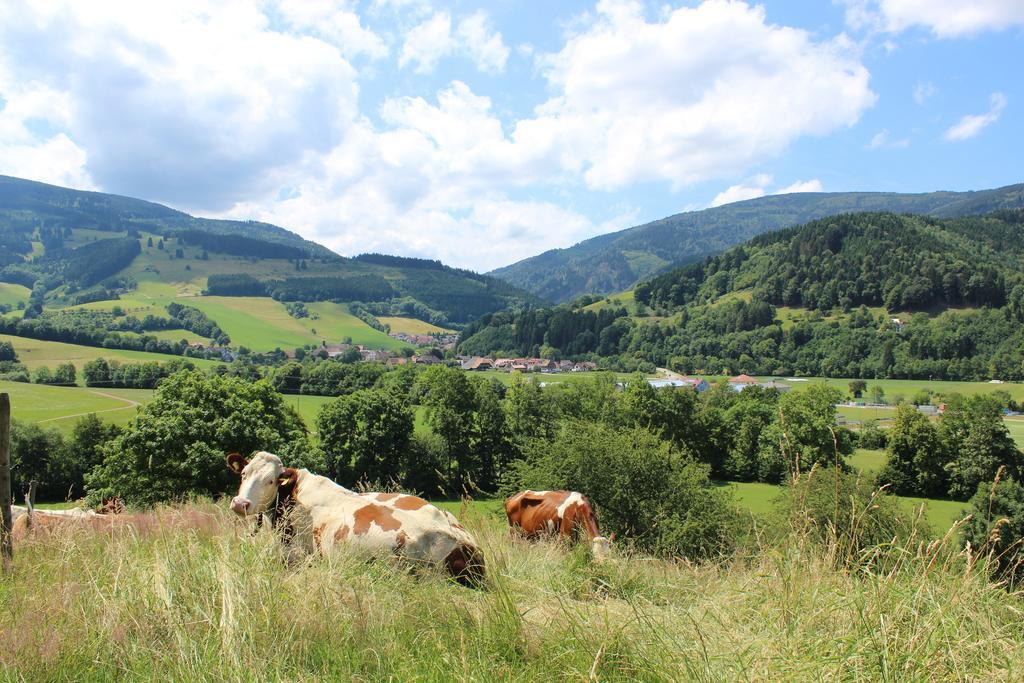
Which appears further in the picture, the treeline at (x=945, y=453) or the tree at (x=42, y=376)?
the tree at (x=42, y=376)

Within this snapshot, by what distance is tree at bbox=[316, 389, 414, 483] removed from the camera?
4919 centimetres

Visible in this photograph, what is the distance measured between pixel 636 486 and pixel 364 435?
98.4ft

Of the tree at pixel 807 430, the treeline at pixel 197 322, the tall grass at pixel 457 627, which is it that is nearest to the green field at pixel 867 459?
the tree at pixel 807 430

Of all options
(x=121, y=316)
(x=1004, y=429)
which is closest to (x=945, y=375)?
(x=1004, y=429)

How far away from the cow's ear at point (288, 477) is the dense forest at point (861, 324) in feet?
529

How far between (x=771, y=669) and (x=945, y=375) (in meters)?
164

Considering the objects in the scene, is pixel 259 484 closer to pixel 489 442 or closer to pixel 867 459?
pixel 489 442

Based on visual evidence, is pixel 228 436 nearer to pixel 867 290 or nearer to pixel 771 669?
pixel 771 669

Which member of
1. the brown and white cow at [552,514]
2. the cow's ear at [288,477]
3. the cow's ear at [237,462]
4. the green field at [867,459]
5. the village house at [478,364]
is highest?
the cow's ear at [237,462]

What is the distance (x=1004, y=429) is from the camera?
194ft

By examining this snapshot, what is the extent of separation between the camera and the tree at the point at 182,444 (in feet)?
76.5

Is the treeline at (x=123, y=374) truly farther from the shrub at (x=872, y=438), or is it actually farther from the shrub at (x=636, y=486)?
the shrub at (x=872, y=438)

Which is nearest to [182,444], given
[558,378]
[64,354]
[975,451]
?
[975,451]

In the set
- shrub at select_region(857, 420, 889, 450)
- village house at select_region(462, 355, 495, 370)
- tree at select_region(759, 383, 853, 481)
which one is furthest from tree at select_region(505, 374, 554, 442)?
village house at select_region(462, 355, 495, 370)
